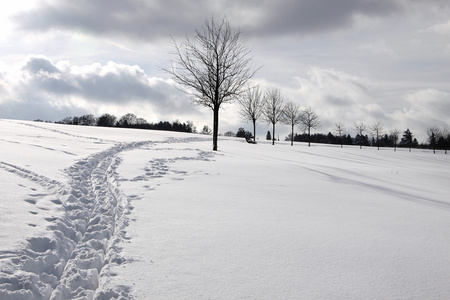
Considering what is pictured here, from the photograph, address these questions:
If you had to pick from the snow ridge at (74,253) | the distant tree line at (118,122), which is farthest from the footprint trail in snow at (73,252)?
the distant tree line at (118,122)

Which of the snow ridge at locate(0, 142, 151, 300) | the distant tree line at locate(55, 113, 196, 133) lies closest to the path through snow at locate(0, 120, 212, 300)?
the snow ridge at locate(0, 142, 151, 300)

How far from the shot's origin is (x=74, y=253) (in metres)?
3.31

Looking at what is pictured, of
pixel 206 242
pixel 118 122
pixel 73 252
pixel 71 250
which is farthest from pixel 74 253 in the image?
pixel 118 122

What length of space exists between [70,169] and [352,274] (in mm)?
6765

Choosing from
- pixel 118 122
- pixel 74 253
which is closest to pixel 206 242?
pixel 74 253

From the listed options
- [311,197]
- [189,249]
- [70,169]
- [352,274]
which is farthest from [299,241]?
[70,169]

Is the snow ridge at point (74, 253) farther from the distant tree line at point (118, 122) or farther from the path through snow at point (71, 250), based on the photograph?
the distant tree line at point (118, 122)

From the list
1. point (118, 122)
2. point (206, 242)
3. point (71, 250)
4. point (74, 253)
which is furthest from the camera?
point (118, 122)

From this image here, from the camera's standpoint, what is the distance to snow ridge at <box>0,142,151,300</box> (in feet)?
8.36

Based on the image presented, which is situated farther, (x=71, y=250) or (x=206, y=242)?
(x=206, y=242)

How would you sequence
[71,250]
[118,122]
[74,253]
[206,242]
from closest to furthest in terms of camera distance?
[74,253], [71,250], [206,242], [118,122]

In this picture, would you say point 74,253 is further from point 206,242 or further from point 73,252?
point 206,242

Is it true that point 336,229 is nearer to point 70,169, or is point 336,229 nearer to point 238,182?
point 238,182

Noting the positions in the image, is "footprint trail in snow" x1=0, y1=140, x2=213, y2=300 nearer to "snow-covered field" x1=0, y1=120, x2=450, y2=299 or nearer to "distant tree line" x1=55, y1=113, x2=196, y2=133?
"snow-covered field" x1=0, y1=120, x2=450, y2=299
